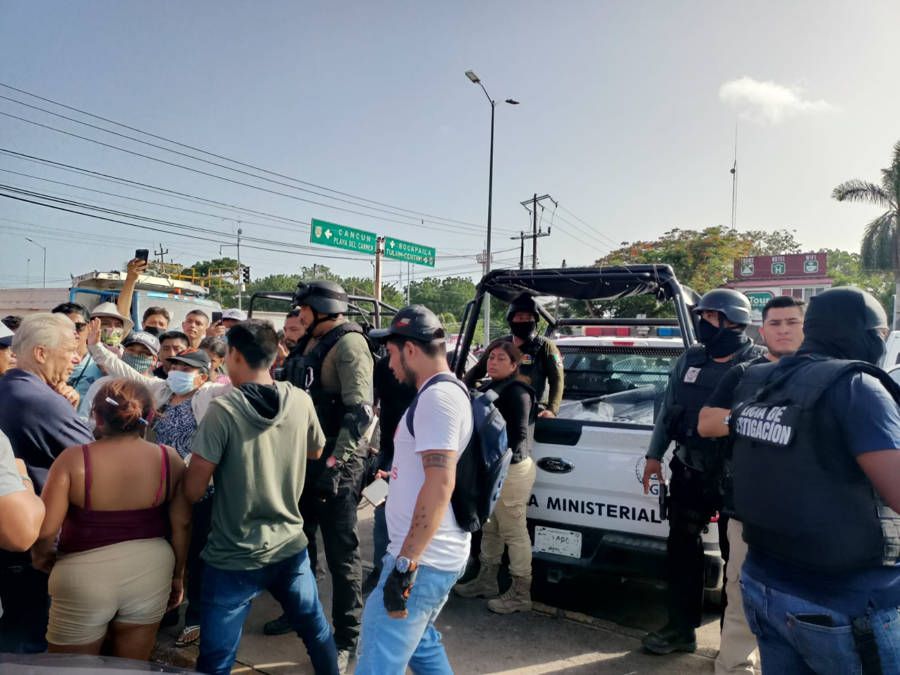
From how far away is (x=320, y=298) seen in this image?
3504 mm

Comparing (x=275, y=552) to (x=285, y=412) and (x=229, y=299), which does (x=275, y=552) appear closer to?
(x=285, y=412)

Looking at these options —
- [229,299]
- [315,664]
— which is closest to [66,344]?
[315,664]

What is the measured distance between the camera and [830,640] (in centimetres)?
162

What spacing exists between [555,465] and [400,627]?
5.99ft

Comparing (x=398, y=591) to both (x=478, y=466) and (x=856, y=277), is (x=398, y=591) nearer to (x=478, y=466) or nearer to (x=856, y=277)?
(x=478, y=466)

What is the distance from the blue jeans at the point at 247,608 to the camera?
7.91 ft

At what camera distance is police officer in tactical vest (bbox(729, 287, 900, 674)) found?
160cm

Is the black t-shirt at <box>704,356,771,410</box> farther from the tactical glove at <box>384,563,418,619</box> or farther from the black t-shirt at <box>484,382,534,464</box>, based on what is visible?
the tactical glove at <box>384,563,418,619</box>

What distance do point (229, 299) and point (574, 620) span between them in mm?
71419

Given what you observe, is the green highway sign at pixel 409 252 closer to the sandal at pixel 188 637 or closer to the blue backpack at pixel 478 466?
the sandal at pixel 188 637

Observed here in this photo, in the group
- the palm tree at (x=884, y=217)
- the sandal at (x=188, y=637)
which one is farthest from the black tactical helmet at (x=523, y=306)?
the palm tree at (x=884, y=217)

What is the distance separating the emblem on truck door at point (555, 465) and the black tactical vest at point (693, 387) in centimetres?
66

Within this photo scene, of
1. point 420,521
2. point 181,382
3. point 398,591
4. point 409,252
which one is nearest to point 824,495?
point 420,521

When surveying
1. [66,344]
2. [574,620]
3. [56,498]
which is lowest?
[574,620]
